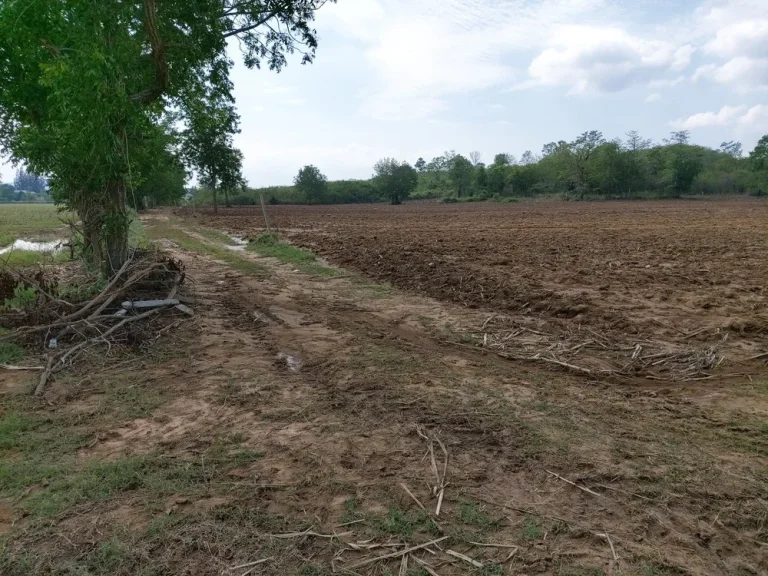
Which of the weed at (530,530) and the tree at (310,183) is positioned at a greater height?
the tree at (310,183)

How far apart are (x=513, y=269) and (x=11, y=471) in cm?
1080

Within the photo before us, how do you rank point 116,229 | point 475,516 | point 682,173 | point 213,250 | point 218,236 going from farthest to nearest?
point 682,173 < point 218,236 < point 213,250 < point 116,229 < point 475,516

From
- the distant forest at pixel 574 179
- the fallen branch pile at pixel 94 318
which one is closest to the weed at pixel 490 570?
the fallen branch pile at pixel 94 318

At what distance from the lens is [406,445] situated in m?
4.21

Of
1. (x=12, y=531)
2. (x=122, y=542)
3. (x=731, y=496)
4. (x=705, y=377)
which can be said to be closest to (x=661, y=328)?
(x=705, y=377)

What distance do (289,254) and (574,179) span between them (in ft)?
212

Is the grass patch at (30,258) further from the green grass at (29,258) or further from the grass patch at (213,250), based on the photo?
the grass patch at (213,250)

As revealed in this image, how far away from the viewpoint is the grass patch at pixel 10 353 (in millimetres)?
6277

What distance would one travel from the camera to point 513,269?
41.0 ft

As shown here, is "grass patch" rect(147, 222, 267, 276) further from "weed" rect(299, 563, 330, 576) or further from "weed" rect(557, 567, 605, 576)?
"weed" rect(557, 567, 605, 576)

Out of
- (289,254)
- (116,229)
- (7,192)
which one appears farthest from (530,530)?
(7,192)

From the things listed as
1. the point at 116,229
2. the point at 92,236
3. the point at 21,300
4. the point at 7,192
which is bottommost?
the point at 21,300

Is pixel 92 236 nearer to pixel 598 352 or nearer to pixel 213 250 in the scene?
pixel 598 352

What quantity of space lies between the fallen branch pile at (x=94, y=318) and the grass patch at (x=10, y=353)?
4.3 inches
